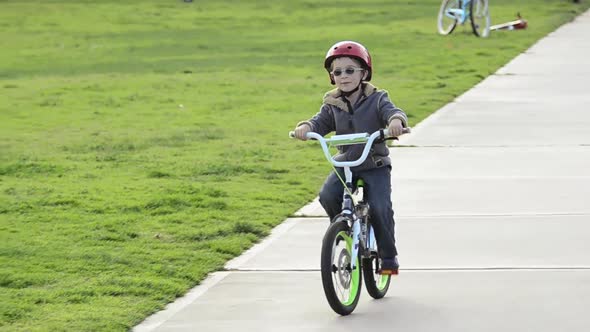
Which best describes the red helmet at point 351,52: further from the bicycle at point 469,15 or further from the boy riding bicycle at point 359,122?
the bicycle at point 469,15

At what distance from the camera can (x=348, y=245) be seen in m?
7.07

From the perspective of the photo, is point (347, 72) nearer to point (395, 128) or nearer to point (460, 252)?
point (395, 128)

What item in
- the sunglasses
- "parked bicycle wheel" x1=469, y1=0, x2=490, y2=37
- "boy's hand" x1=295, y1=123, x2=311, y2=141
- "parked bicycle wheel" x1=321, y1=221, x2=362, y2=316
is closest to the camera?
"parked bicycle wheel" x1=321, y1=221, x2=362, y2=316

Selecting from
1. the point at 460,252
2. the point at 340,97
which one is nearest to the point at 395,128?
the point at 340,97

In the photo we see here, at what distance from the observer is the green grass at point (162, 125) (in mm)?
8305

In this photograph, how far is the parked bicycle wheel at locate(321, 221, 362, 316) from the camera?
6.81 meters

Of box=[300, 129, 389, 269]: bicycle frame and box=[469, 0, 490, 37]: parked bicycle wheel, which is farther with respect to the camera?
box=[469, 0, 490, 37]: parked bicycle wheel

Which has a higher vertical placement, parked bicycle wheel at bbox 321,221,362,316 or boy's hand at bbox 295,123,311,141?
boy's hand at bbox 295,123,311,141

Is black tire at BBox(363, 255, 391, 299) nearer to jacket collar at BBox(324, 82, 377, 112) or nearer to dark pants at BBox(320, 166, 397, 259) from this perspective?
dark pants at BBox(320, 166, 397, 259)

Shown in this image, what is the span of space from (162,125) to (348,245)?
901 centimetres

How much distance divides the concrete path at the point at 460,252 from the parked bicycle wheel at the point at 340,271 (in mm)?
101

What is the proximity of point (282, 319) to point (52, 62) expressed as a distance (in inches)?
686

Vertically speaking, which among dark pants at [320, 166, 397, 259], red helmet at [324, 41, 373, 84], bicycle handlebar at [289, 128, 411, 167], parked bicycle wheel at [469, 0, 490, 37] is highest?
parked bicycle wheel at [469, 0, 490, 37]

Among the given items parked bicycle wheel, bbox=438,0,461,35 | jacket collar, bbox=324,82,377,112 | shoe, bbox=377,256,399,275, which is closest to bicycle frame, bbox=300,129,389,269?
shoe, bbox=377,256,399,275
